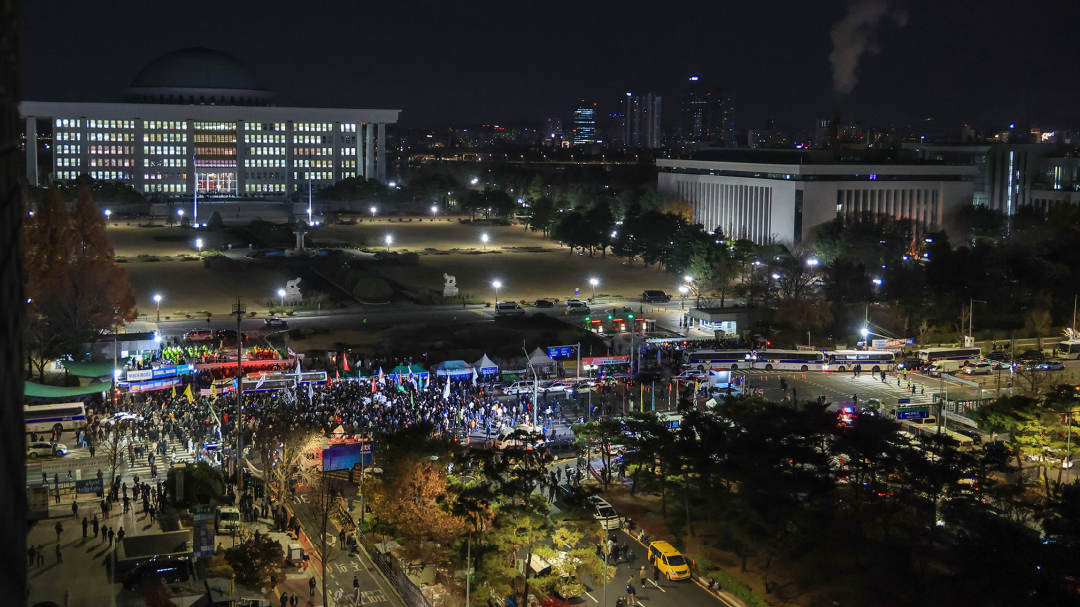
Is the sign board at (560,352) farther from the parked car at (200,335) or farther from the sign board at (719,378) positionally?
the parked car at (200,335)

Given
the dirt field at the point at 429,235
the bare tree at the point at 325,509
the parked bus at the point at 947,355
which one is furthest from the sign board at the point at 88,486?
the dirt field at the point at 429,235

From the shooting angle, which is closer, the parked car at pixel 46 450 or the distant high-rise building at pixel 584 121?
the parked car at pixel 46 450

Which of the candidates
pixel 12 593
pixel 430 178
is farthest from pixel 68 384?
pixel 430 178

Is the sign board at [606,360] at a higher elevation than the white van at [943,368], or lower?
higher

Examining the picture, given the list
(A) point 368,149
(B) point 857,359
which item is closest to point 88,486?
(B) point 857,359

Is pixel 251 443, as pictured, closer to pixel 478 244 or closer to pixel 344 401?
pixel 344 401

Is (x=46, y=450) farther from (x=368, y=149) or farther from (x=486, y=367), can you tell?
(x=368, y=149)

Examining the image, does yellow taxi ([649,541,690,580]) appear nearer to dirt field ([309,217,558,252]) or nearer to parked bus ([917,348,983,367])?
parked bus ([917,348,983,367])
